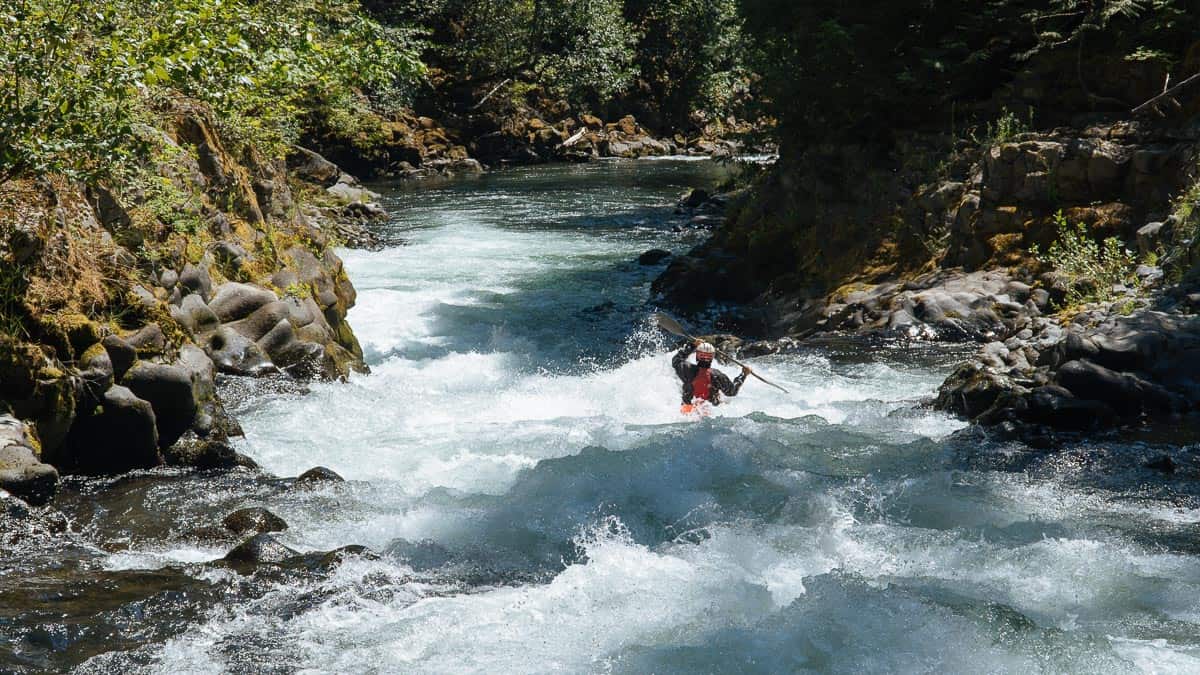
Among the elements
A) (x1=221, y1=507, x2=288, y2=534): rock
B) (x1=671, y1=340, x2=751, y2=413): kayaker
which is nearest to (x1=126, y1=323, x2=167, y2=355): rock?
(x1=221, y1=507, x2=288, y2=534): rock

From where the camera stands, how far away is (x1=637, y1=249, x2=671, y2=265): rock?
19422 millimetres

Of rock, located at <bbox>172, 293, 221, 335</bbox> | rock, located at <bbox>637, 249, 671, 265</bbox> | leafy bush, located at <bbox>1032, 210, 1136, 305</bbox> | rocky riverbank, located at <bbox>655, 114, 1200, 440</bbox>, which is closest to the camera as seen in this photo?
rocky riverbank, located at <bbox>655, 114, 1200, 440</bbox>

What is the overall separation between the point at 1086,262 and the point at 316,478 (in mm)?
8804

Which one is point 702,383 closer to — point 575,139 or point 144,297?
point 144,297

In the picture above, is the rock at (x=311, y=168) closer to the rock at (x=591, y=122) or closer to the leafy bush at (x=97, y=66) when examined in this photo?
the leafy bush at (x=97, y=66)

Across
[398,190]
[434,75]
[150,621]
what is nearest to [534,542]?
[150,621]

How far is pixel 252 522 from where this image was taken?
276 inches

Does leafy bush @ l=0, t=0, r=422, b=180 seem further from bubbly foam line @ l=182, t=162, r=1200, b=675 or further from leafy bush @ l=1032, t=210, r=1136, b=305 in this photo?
leafy bush @ l=1032, t=210, r=1136, b=305

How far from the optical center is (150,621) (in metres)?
5.62

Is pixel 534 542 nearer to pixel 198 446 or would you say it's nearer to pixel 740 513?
pixel 740 513

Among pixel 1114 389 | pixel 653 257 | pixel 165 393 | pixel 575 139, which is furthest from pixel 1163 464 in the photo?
pixel 575 139

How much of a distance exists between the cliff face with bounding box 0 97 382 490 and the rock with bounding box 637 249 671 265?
7808 mm

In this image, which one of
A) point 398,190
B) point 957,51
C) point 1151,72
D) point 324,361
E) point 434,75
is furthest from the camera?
point 434,75

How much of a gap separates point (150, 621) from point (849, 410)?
22.5 ft
